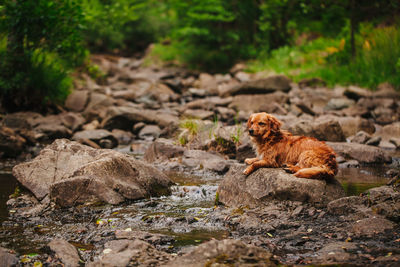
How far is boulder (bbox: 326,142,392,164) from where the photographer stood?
8750 millimetres

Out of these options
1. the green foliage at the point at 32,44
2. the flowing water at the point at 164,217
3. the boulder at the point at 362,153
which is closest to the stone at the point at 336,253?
the flowing water at the point at 164,217

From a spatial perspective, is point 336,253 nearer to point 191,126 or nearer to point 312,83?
point 191,126

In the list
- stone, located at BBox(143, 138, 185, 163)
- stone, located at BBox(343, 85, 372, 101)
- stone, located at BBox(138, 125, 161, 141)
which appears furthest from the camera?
stone, located at BBox(343, 85, 372, 101)

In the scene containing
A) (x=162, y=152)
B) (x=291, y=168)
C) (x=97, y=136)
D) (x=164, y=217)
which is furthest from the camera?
(x=97, y=136)

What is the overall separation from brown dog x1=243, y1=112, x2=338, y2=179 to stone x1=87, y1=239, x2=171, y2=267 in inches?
88.1

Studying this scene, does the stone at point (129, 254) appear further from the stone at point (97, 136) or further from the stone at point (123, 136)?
the stone at point (123, 136)

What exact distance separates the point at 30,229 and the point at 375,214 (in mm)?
4184

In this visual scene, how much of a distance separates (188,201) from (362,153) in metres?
4.50

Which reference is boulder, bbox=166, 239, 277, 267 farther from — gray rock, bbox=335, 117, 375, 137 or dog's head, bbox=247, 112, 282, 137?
gray rock, bbox=335, 117, 375, 137

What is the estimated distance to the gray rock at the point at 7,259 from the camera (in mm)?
3920

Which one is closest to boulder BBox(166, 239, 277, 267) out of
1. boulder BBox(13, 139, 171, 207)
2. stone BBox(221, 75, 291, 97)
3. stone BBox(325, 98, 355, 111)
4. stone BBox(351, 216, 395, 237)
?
stone BBox(351, 216, 395, 237)

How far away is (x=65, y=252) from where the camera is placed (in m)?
4.12

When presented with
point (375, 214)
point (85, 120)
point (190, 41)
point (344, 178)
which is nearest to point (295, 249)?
point (375, 214)

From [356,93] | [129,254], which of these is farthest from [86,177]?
[356,93]
